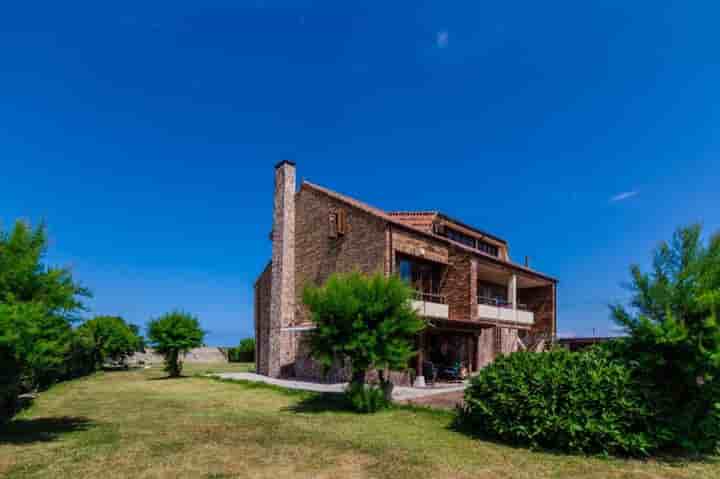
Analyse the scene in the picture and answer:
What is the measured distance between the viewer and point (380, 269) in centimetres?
1855

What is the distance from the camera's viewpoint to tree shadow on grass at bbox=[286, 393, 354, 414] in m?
13.3

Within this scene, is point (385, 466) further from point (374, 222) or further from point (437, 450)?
point (374, 222)

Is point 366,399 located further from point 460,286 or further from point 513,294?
point 513,294

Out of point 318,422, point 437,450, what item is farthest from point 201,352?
point 437,450

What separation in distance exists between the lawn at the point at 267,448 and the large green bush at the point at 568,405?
38 cm

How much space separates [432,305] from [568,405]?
12.0 metres

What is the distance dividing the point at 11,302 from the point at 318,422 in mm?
7235

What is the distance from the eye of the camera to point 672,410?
7699mm

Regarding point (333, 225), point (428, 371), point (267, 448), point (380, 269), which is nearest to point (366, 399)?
point (267, 448)

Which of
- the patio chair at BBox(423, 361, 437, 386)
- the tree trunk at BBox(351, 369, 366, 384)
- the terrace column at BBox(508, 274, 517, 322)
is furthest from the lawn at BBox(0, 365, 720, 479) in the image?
the terrace column at BBox(508, 274, 517, 322)

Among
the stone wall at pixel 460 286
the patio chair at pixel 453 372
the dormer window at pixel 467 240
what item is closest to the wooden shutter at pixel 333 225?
the stone wall at pixel 460 286

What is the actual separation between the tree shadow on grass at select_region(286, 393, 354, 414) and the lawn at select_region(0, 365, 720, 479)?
0.10 metres

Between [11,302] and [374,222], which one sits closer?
[11,302]

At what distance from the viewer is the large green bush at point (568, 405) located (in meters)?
7.65
